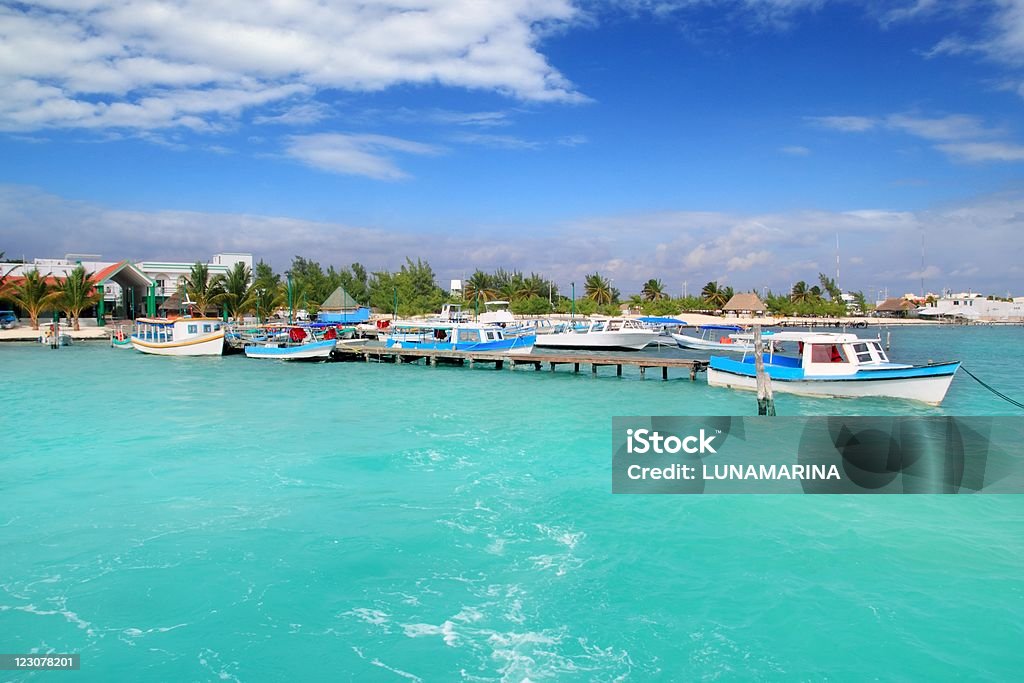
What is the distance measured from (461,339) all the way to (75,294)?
36.4m

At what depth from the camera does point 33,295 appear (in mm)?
58594

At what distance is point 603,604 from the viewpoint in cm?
948

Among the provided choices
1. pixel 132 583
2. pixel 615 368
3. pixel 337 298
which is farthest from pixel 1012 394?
pixel 337 298

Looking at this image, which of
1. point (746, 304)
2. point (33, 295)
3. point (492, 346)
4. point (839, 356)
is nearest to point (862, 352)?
point (839, 356)

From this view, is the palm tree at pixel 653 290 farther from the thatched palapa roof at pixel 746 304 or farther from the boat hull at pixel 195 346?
the boat hull at pixel 195 346

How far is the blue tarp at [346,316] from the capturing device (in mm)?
78062

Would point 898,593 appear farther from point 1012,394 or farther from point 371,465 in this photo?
point 1012,394

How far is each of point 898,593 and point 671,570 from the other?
318cm

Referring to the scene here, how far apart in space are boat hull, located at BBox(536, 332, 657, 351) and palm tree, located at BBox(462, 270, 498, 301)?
45.3 m

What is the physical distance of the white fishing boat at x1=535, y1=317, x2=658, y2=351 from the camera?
5391 cm

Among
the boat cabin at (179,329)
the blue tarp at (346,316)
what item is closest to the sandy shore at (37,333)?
the boat cabin at (179,329)

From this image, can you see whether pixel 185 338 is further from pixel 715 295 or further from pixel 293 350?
pixel 715 295

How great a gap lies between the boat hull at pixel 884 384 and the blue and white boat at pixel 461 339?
1815 centimetres

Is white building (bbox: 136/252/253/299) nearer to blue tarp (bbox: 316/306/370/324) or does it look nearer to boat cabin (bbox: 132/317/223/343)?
blue tarp (bbox: 316/306/370/324)
